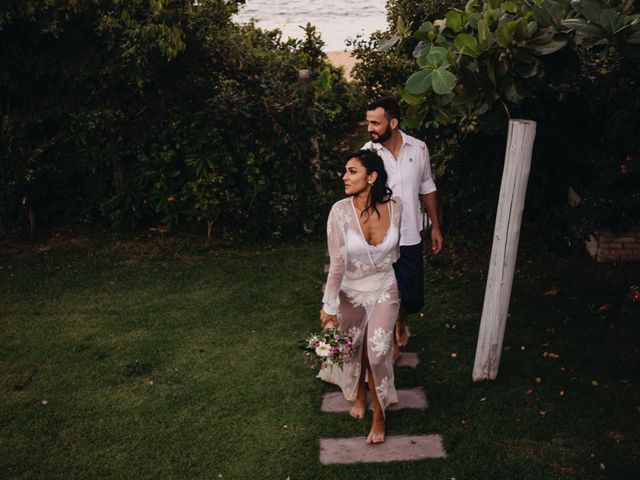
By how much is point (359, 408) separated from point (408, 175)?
1.83 m

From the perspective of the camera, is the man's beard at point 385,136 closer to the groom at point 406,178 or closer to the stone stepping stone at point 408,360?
the groom at point 406,178

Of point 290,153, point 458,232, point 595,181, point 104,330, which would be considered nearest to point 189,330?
point 104,330

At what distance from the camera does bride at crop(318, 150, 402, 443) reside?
4.88 metres

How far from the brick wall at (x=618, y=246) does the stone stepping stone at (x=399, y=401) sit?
131 inches

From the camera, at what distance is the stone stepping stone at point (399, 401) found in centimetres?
553

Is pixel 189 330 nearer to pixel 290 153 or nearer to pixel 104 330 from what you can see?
pixel 104 330

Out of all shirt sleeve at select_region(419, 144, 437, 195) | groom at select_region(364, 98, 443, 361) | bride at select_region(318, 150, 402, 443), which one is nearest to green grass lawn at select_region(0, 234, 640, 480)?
bride at select_region(318, 150, 402, 443)

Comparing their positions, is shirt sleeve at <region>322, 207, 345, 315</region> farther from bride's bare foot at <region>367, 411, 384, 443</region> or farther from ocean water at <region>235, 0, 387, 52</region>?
ocean water at <region>235, 0, 387, 52</region>

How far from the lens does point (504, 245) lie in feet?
17.9

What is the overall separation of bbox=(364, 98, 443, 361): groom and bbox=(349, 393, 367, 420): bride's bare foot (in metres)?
0.92

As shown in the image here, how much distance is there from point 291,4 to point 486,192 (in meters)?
19.4

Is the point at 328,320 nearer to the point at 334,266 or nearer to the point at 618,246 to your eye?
the point at 334,266

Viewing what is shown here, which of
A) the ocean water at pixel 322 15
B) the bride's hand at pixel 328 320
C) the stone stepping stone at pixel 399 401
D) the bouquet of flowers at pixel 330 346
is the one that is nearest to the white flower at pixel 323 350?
the bouquet of flowers at pixel 330 346

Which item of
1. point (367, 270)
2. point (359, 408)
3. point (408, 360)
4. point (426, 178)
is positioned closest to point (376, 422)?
point (359, 408)
